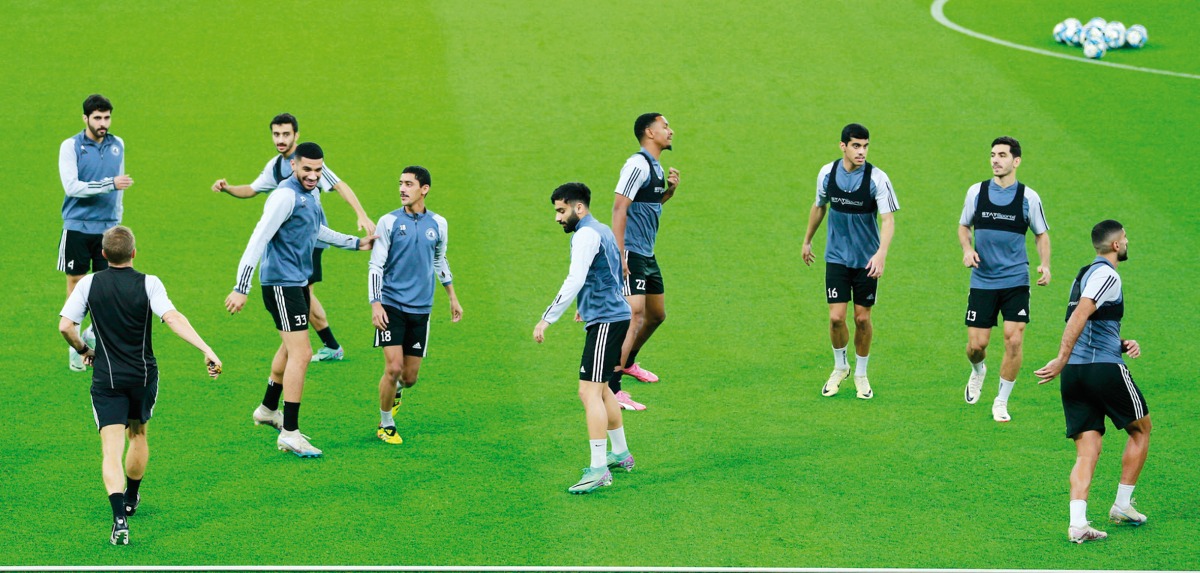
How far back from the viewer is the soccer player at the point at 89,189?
442 inches

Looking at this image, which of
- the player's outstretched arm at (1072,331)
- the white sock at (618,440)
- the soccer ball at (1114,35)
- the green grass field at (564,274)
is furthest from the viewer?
the soccer ball at (1114,35)

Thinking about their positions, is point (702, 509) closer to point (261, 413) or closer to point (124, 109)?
point (261, 413)

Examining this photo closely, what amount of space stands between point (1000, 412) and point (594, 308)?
12.9 ft

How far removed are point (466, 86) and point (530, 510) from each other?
527 inches

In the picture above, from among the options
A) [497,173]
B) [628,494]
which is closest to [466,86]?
[497,173]

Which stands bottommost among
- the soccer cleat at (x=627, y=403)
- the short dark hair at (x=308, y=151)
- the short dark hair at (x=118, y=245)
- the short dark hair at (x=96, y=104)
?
the soccer cleat at (x=627, y=403)

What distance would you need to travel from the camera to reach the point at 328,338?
1200cm

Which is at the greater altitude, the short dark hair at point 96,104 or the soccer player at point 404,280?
the short dark hair at point 96,104

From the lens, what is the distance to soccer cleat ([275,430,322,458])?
31.3 ft

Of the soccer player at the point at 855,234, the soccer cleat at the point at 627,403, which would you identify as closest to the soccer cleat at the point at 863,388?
the soccer player at the point at 855,234

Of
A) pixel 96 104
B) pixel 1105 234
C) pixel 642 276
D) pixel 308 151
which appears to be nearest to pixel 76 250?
pixel 96 104

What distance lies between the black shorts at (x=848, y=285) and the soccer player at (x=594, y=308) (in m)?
2.74

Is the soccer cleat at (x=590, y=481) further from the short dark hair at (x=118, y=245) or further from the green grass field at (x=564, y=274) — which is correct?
the short dark hair at (x=118, y=245)

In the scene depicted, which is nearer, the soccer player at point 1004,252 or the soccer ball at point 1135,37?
the soccer player at point 1004,252
